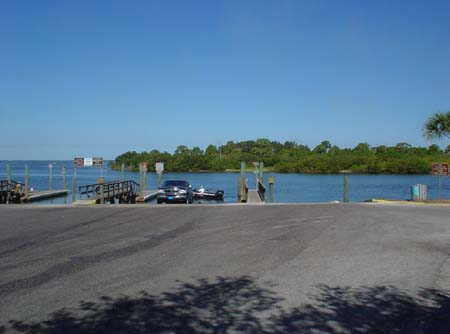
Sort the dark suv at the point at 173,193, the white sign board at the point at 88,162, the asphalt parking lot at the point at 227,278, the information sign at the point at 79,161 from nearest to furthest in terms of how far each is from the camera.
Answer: the asphalt parking lot at the point at 227,278 < the dark suv at the point at 173,193 < the white sign board at the point at 88,162 < the information sign at the point at 79,161

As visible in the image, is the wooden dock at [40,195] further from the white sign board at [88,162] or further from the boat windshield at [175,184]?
the boat windshield at [175,184]

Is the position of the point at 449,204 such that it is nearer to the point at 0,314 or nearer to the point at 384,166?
the point at 0,314

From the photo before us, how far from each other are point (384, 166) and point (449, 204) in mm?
104823

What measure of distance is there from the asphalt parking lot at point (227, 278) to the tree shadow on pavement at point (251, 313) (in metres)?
0.01

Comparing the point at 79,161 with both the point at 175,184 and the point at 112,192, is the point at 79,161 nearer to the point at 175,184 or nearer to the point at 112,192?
the point at 112,192

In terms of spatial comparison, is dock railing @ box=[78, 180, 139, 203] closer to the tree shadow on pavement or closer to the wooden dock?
the wooden dock

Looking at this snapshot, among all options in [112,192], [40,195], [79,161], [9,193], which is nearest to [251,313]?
[79,161]

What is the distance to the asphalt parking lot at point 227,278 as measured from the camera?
5832 mm

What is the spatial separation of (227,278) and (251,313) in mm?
1903

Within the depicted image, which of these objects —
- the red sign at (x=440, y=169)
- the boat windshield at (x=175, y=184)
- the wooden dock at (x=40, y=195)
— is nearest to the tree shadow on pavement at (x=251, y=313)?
the red sign at (x=440, y=169)

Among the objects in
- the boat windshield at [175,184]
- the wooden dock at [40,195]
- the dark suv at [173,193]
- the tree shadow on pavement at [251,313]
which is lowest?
the wooden dock at [40,195]

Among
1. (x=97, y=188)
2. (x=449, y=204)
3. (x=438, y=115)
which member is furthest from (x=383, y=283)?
(x=97, y=188)

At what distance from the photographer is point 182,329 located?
18.1 ft

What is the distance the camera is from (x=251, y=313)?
612 centimetres
